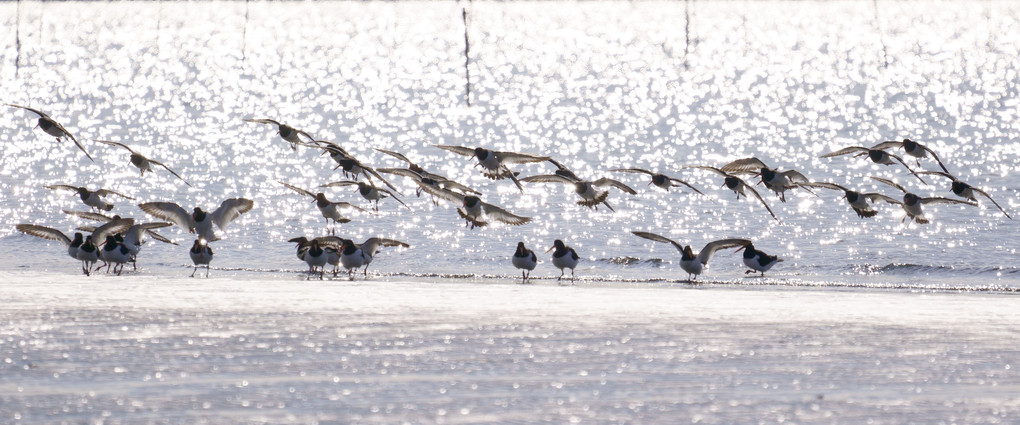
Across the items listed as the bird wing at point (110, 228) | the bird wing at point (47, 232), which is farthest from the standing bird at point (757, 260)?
the bird wing at point (47, 232)

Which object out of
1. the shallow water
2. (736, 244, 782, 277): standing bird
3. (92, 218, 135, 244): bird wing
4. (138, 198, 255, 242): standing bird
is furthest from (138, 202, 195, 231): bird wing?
(736, 244, 782, 277): standing bird

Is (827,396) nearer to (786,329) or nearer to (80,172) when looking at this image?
(786,329)

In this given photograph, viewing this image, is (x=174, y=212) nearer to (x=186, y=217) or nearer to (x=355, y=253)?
(x=186, y=217)

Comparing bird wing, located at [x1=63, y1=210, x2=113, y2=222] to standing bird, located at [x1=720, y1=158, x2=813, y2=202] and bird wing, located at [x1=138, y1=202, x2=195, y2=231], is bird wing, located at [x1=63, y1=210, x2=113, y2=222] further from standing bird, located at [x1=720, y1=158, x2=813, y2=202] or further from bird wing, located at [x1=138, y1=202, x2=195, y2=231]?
standing bird, located at [x1=720, y1=158, x2=813, y2=202]

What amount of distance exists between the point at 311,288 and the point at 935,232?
19.6m

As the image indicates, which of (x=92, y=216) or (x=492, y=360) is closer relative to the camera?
(x=492, y=360)

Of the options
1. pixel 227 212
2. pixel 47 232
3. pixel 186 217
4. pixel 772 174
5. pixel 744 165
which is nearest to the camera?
pixel 227 212

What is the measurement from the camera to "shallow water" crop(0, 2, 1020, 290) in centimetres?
2955

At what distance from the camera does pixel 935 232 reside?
31922mm

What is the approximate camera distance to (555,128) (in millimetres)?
74375

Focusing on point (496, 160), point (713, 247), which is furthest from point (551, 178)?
point (713, 247)

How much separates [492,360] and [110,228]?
13.3m

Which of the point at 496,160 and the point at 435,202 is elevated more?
the point at 496,160

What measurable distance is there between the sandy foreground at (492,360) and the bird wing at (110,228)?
6065mm
